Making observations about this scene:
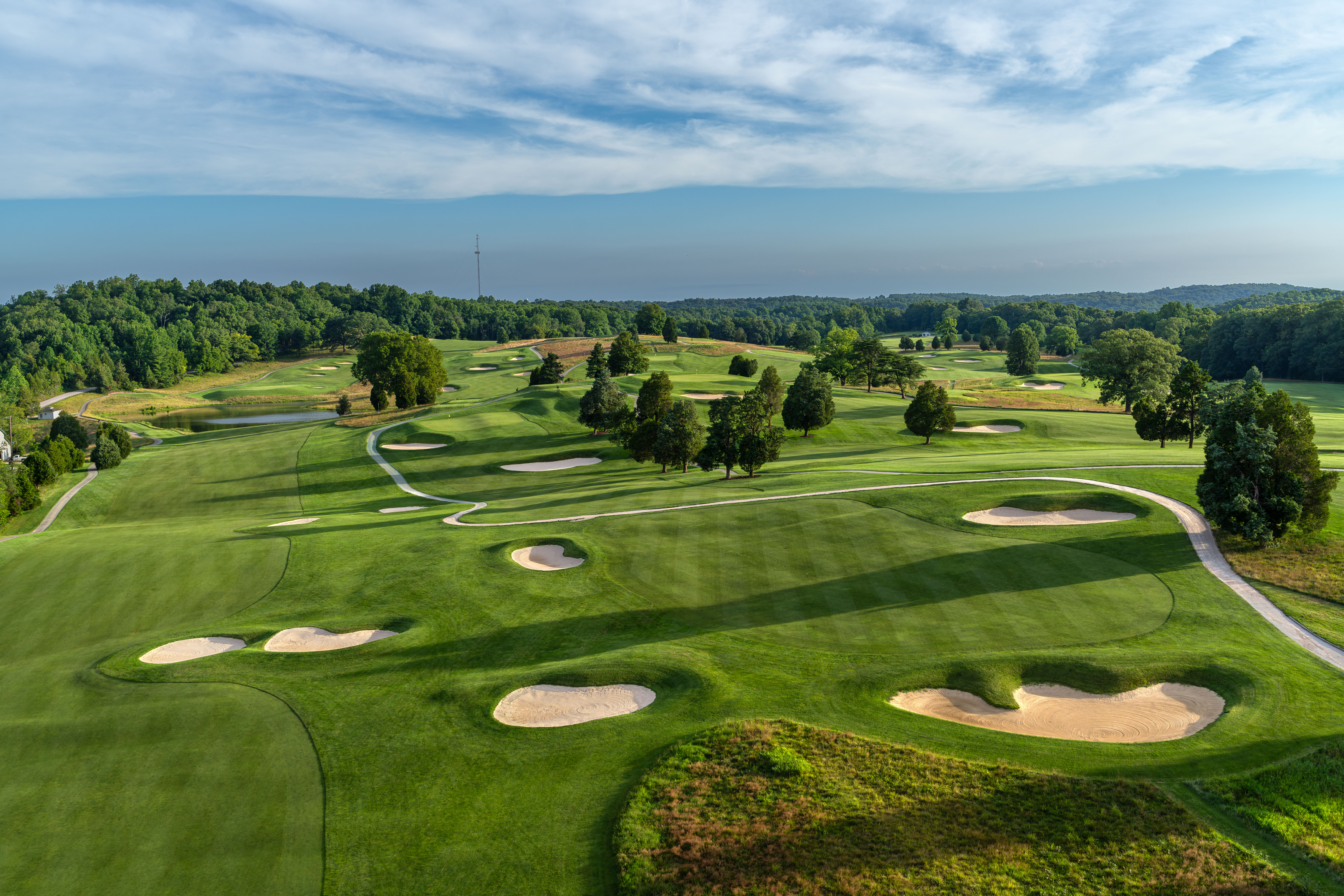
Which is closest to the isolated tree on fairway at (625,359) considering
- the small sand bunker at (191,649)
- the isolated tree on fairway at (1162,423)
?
the isolated tree on fairway at (1162,423)

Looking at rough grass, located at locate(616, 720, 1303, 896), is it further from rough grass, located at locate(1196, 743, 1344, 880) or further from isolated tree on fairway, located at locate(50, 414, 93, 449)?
isolated tree on fairway, located at locate(50, 414, 93, 449)

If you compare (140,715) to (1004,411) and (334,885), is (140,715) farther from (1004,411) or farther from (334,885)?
(1004,411)

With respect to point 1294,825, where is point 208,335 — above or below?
above

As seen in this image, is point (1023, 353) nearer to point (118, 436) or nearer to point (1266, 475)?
point (1266, 475)

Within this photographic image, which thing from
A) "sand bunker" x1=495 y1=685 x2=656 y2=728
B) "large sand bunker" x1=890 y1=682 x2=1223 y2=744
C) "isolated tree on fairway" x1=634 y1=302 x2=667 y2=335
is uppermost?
"isolated tree on fairway" x1=634 y1=302 x2=667 y2=335

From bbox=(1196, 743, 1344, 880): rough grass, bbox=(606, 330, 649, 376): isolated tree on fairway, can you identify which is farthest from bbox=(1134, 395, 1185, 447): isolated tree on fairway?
bbox=(606, 330, 649, 376): isolated tree on fairway

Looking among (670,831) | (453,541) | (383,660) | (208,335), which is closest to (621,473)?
(453,541)
